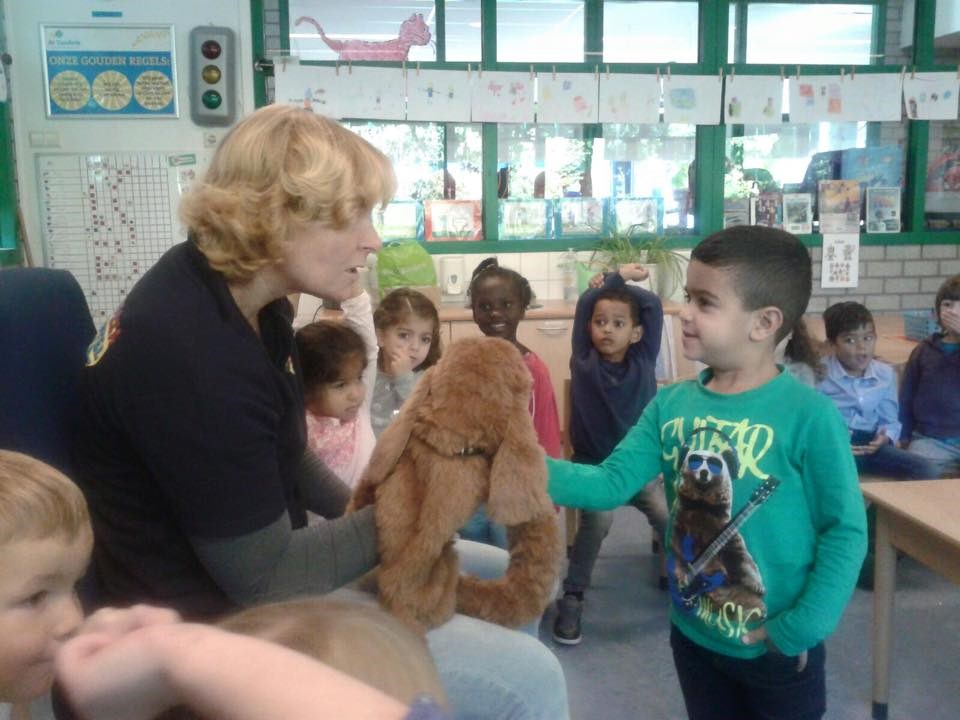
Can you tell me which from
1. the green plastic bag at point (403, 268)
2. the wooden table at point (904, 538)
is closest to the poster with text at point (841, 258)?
the green plastic bag at point (403, 268)

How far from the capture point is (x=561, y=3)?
192 inches

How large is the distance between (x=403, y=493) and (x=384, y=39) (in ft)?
13.1

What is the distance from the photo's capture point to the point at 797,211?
5.08 meters

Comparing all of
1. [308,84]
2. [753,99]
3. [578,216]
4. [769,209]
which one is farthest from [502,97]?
[769,209]

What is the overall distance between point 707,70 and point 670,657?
359 cm

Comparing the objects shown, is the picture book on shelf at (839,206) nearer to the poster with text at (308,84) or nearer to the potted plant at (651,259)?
the potted plant at (651,259)

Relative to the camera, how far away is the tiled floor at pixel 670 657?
2.25 meters

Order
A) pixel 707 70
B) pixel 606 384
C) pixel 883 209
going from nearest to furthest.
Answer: pixel 606 384
pixel 707 70
pixel 883 209

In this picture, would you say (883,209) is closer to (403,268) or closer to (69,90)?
(403,268)

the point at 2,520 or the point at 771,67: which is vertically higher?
the point at 771,67

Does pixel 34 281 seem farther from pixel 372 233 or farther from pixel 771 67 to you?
pixel 771 67

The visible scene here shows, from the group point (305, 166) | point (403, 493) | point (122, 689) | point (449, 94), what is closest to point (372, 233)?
point (305, 166)

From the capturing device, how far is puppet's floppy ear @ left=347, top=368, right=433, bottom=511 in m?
1.25

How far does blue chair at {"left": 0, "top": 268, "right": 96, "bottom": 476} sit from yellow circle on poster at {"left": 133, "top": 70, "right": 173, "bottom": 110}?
3425 millimetres
